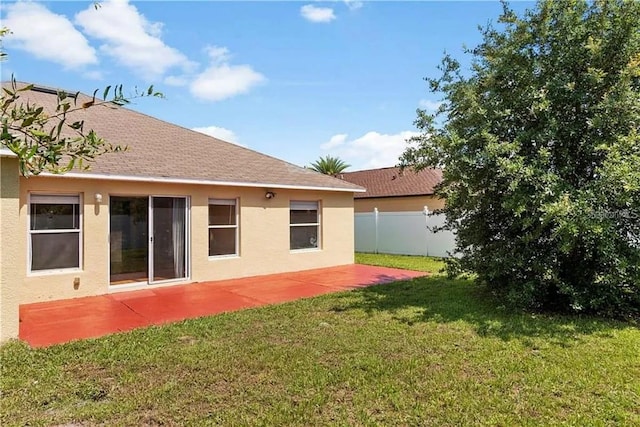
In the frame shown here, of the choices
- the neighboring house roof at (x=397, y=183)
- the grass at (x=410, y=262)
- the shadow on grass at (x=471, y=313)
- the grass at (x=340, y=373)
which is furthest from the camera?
the neighboring house roof at (x=397, y=183)

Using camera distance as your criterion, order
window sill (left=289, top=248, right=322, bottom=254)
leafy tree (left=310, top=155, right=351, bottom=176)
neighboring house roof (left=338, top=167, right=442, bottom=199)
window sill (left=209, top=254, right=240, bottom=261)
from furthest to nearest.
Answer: leafy tree (left=310, top=155, right=351, bottom=176) → neighboring house roof (left=338, top=167, right=442, bottom=199) → window sill (left=289, top=248, right=322, bottom=254) → window sill (left=209, top=254, right=240, bottom=261)

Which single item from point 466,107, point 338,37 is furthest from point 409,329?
point 338,37

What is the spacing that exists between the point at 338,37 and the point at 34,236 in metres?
9.24

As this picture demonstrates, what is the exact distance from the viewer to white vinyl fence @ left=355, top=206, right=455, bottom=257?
17.1 metres

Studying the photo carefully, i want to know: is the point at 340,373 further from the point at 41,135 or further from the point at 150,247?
the point at 150,247

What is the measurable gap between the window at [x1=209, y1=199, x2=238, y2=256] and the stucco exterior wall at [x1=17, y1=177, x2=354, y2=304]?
0.21 metres

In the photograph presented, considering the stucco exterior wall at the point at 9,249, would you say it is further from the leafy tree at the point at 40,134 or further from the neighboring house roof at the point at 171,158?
the leafy tree at the point at 40,134

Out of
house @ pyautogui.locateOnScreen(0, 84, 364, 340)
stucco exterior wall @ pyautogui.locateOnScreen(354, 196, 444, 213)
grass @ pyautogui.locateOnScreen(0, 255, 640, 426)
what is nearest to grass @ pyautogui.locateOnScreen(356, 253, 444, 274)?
house @ pyautogui.locateOnScreen(0, 84, 364, 340)

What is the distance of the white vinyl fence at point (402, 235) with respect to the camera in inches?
674

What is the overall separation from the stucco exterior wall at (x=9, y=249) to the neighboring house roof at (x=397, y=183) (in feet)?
52.9

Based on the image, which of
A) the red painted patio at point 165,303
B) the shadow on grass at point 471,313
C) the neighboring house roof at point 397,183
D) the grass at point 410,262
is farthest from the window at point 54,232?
the neighboring house roof at point 397,183

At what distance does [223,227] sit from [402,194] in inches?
490

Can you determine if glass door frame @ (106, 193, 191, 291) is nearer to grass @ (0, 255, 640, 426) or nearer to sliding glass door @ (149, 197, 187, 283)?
sliding glass door @ (149, 197, 187, 283)

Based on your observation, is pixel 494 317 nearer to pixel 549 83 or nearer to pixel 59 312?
pixel 549 83
